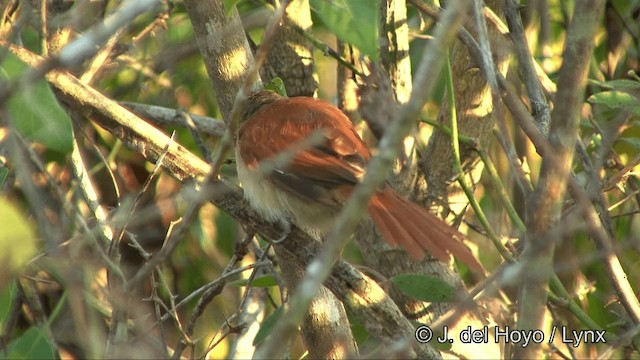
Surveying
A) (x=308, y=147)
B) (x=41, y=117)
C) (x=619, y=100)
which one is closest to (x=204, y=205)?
(x=308, y=147)

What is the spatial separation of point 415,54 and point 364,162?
1323 mm

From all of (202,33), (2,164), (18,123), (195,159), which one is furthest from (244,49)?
(2,164)

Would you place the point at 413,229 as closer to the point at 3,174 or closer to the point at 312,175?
the point at 312,175

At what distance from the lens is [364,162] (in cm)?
312

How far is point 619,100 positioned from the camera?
2.93 meters

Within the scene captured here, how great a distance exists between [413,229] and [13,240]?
1296mm

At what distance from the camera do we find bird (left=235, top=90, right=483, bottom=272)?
2814mm

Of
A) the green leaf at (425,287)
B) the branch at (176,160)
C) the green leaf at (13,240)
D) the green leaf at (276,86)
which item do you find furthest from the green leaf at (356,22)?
Answer: the green leaf at (13,240)

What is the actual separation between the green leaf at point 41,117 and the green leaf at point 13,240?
0.49 m

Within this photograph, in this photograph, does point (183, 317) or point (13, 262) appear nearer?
point (13, 262)

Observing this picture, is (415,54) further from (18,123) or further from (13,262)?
(13,262)

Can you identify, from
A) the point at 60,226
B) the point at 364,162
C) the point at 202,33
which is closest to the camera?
the point at 202,33

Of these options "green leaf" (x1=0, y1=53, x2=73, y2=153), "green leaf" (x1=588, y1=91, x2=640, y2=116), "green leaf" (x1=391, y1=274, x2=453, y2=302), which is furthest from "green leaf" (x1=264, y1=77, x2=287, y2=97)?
"green leaf" (x1=588, y1=91, x2=640, y2=116)

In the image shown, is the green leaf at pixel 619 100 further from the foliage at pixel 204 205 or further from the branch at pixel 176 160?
the branch at pixel 176 160
